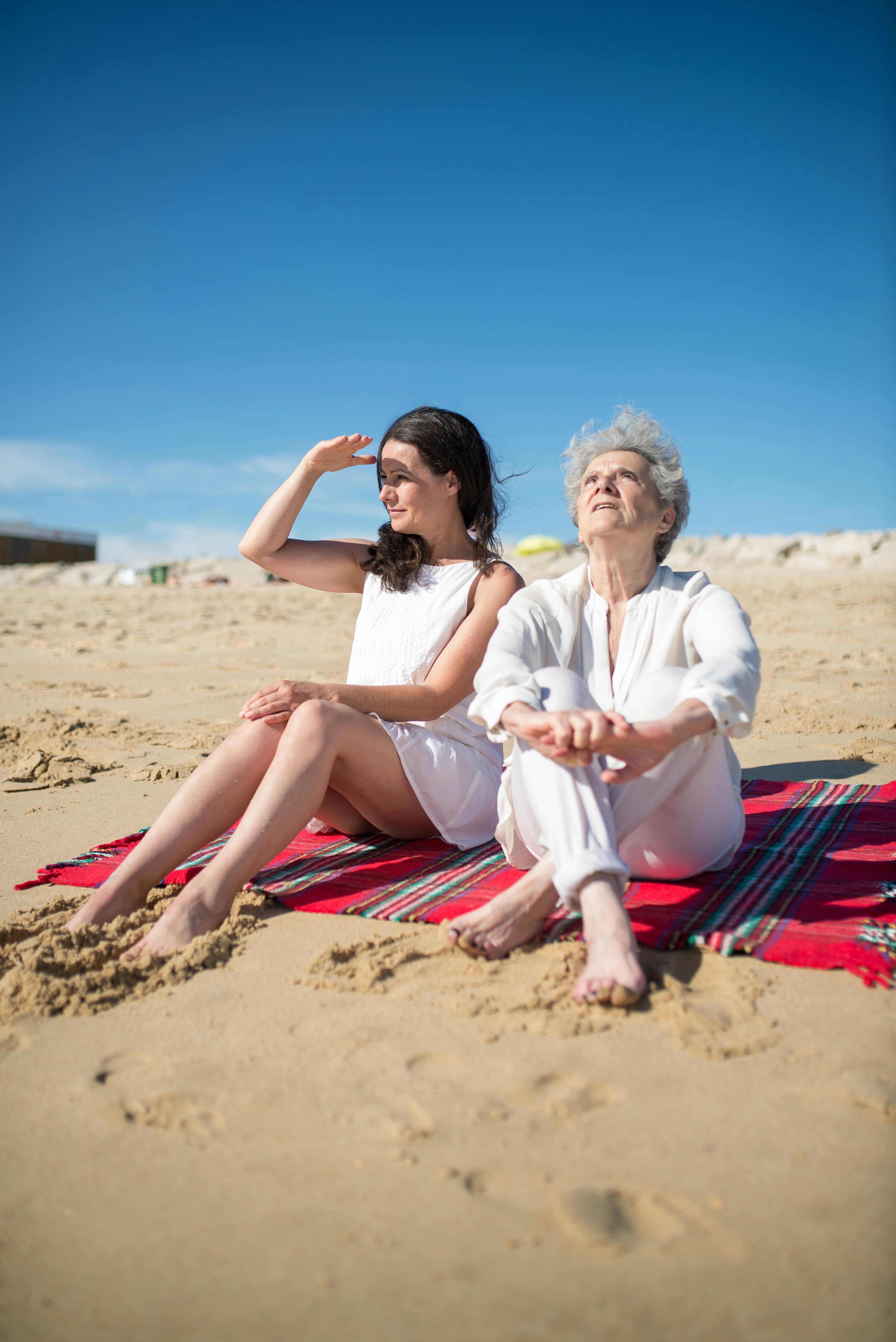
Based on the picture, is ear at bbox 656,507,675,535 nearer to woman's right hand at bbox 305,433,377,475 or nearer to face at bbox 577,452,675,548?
face at bbox 577,452,675,548

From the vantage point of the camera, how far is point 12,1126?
1.67 metres

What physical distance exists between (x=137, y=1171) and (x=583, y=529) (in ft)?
6.56

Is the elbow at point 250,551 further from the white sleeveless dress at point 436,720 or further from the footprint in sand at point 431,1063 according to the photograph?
the footprint in sand at point 431,1063

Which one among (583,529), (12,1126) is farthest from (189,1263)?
(583,529)

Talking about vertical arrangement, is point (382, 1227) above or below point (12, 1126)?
above

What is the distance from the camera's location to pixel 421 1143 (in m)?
1.57

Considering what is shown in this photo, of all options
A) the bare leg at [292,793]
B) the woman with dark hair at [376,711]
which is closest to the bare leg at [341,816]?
the woman with dark hair at [376,711]

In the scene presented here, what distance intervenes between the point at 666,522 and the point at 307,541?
56.2 inches

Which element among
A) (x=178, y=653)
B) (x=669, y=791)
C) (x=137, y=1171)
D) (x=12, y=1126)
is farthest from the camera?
(x=178, y=653)

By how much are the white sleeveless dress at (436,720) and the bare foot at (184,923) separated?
74 centimetres

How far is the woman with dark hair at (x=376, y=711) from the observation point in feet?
8.25

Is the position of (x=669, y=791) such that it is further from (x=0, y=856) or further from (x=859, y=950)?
(x=0, y=856)

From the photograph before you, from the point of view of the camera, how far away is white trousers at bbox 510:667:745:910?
2.16m

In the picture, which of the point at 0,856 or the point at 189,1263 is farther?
the point at 0,856
